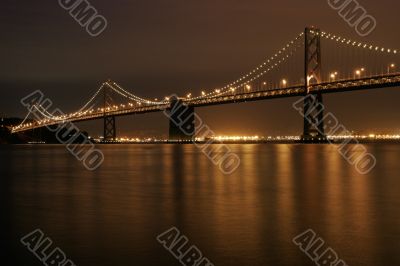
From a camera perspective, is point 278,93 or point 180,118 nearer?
point 278,93

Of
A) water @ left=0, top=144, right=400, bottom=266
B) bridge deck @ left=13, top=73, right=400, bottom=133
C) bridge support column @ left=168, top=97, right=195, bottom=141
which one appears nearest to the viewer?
water @ left=0, top=144, right=400, bottom=266

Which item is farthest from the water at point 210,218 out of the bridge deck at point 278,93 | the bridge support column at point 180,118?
the bridge support column at point 180,118

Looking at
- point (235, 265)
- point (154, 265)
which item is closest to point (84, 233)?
point (154, 265)

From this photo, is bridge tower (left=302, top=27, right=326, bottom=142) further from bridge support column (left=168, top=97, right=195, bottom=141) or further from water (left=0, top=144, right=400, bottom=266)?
water (left=0, top=144, right=400, bottom=266)

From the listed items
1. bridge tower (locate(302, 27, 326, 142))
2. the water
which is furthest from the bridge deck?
the water

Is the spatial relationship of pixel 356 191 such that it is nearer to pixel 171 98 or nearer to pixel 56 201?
pixel 56 201

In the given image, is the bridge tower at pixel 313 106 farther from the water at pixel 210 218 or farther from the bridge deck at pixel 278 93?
the water at pixel 210 218

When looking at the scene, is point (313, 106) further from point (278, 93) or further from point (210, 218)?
point (210, 218)

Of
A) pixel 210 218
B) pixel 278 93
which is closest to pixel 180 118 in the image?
pixel 278 93
